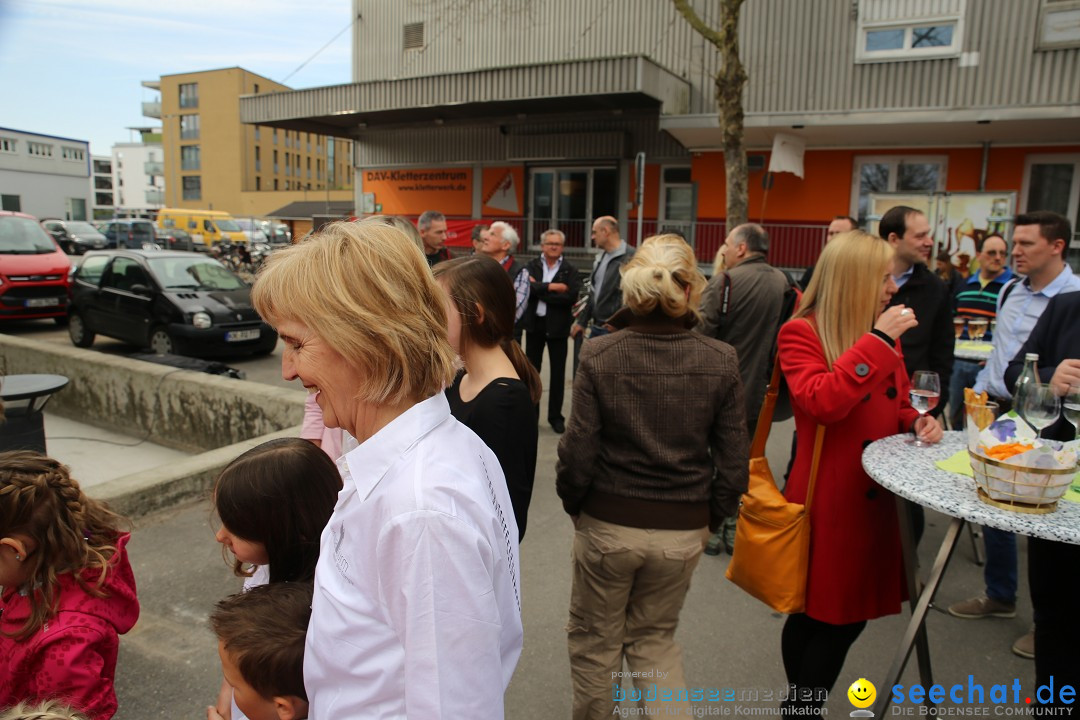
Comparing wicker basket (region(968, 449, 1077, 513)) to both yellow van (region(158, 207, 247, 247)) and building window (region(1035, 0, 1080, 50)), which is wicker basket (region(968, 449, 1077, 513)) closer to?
building window (region(1035, 0, 1080, 50))

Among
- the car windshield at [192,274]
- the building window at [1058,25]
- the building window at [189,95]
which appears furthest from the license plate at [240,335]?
the building window at [189,95]

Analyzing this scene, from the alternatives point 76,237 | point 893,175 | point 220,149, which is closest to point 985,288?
point 893,175

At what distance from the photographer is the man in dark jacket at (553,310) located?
6523 millimetres

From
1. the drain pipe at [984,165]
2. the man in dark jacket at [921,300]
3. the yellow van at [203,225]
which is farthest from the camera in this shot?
the yellow van at [203,225]

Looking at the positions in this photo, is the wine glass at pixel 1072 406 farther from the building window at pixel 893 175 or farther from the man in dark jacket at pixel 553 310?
the building window at pixel 893 175

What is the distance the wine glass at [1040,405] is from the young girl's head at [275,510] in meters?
2.33

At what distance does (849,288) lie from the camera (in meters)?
2.45

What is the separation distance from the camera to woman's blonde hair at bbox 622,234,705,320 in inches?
90.9

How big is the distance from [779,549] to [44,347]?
8.57 m

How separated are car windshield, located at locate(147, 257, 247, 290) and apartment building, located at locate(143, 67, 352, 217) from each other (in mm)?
58046

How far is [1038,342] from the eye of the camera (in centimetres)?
290

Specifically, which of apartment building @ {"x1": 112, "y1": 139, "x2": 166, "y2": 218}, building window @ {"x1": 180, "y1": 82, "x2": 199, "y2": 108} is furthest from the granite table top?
apartment building @ {"x1": 112, "y1": 139, "x2": 166, "y2": 218}

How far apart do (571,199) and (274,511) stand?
60.5 feet

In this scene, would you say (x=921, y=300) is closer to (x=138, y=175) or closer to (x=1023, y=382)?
(x=1023, y=382)
